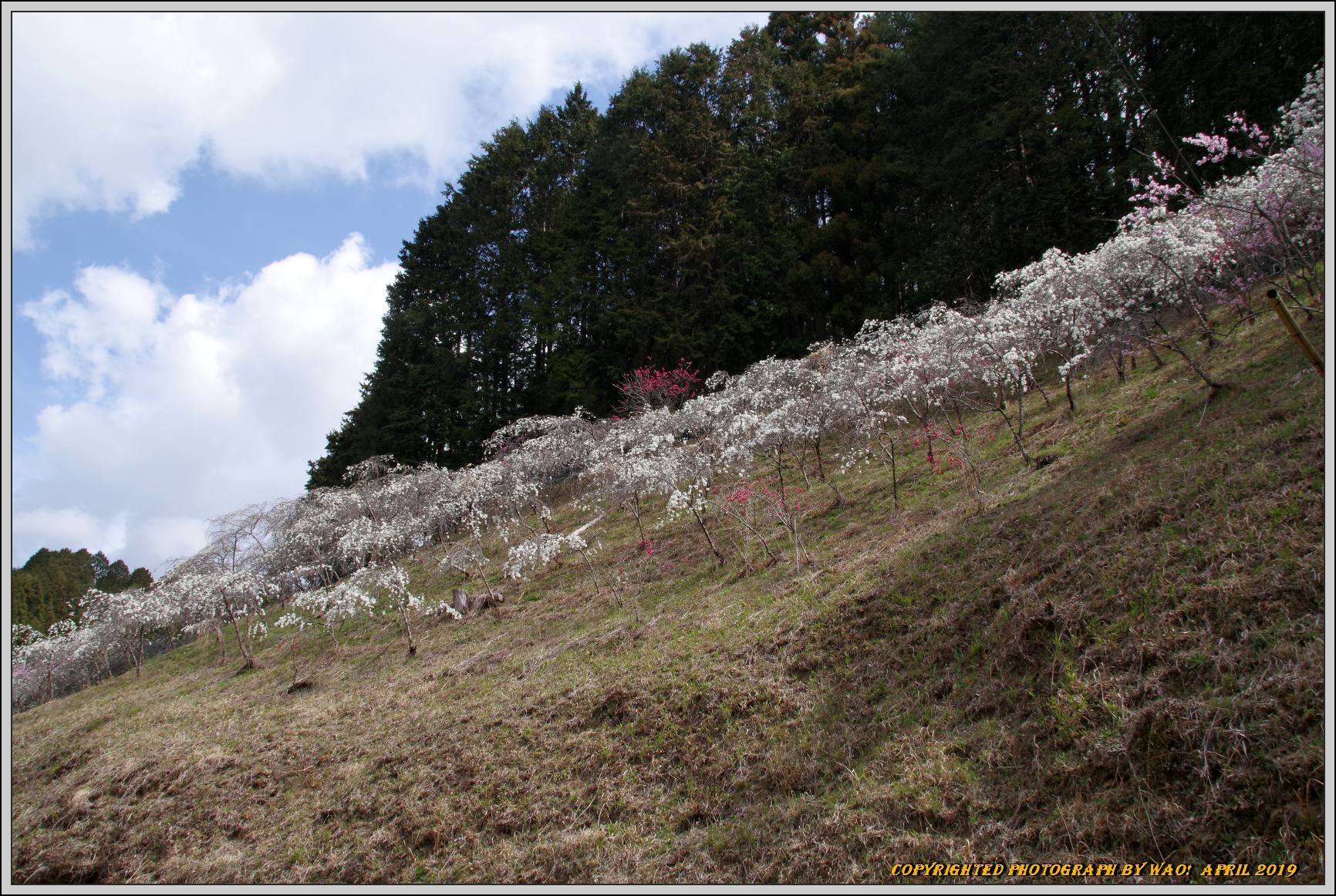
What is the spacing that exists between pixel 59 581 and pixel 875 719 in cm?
3316

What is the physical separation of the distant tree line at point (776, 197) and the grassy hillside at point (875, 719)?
10187 mm

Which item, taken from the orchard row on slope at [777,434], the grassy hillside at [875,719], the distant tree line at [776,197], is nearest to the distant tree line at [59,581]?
the orchard row on slope at [777,434]

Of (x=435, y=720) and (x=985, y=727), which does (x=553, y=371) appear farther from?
(x=985, y=727)

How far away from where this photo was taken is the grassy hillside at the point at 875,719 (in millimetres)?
3455

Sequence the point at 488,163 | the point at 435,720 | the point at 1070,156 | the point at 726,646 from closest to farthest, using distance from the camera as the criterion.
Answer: the point at 726,646 < the point at 435,720 < the point at 1070,156 < the point at 488,163

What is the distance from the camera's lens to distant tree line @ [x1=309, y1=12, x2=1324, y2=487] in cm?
1669

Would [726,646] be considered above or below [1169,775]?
above

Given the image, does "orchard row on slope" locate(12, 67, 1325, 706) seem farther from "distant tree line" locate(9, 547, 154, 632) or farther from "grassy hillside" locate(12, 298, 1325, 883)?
"distant tree line" locate(9, 547, 154, 632)

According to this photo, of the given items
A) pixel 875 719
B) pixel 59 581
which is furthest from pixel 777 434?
pixel 59 581

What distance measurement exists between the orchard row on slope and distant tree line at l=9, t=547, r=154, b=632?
4255 millimetres

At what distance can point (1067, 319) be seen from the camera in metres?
9.95

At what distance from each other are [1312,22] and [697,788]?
19.6 meters

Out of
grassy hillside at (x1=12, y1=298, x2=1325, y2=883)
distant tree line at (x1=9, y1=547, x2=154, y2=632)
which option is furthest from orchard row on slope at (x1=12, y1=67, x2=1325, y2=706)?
distant tree line at (x1=9, y1=547, x2=154, y2=632)

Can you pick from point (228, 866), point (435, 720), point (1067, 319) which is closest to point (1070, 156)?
point (1067, 319)
